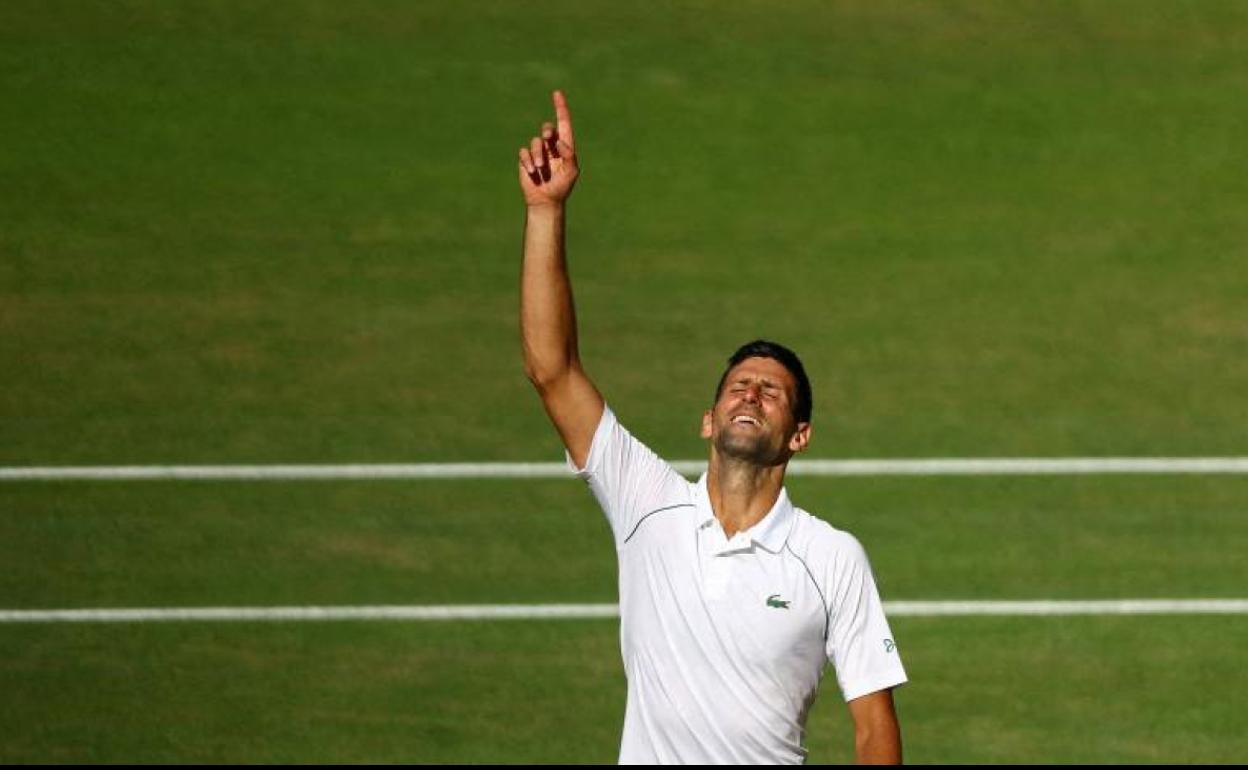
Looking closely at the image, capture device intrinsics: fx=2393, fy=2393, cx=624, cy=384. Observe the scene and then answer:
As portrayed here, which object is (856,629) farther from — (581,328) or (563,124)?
(581,328)

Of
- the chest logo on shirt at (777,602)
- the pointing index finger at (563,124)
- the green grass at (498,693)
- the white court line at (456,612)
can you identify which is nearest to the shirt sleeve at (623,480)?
the chest logo on shirt at (777,602)

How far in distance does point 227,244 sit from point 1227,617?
7.08 meters

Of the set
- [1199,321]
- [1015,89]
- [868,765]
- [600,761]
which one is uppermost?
[1015,89]

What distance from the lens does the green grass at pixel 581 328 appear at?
13.0 m

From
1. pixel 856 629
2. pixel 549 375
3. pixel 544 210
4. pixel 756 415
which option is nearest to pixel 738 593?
pixel 856 629

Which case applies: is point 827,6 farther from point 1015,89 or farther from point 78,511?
point 78,511

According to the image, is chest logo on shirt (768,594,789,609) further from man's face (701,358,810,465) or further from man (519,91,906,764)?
man's face (701,358,810,465)

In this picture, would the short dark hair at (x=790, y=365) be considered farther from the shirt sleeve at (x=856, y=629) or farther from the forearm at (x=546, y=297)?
the forearm at (x=546, y=297)

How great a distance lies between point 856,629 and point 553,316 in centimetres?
150

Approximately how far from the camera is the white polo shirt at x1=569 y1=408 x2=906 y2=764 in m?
7.79

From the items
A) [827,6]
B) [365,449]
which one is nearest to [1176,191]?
[827,6]

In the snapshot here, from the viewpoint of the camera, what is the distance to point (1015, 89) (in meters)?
17.8

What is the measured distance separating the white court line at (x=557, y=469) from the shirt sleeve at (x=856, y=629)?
20.7ft

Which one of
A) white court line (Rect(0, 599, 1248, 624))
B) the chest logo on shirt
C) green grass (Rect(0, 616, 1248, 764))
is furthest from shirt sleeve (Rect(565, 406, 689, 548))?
white court line (Rect(0, 599, 1248, 624))
